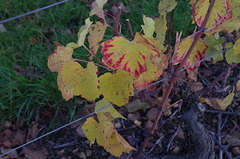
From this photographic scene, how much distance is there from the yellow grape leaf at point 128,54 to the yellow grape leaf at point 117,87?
122 mm

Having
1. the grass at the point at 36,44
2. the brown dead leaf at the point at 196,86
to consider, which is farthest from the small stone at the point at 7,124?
the brown dead leaf at the point at 196,86

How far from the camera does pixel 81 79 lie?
0.71 m

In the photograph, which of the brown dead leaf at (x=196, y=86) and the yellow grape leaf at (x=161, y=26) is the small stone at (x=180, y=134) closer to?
the brown dead leaf at (x=196, y=86)

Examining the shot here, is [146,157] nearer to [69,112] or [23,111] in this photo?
[69,112]

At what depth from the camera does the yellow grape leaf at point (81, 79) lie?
700 millimetres

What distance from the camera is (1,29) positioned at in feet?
6.48

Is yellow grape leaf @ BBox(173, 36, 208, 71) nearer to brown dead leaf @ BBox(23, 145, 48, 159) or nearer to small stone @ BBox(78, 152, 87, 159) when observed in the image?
small stone @ BBox(78, 152, 87, 159)

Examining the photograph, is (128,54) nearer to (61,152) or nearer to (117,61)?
(117,61)

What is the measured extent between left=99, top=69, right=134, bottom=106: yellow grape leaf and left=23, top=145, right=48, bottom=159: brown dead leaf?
878 millimetres

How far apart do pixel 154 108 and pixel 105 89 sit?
0.83 m

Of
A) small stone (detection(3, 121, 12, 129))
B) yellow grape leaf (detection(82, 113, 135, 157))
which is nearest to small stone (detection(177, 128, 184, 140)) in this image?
yellow grape leaf (detection(82, 113, 135, 157))

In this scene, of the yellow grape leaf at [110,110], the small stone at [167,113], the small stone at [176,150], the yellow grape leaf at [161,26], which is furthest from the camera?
the small stone at [167,113]

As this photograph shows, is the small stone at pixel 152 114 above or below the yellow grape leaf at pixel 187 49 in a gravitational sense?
below

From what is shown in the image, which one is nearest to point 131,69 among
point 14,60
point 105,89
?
point 105,89
